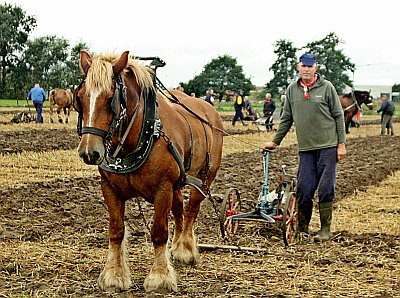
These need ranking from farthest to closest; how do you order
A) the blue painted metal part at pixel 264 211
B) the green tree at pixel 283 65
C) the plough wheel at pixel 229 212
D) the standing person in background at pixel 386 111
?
1. the green tree at pixel 283 65
2. the standing person in background at pixel 386 111
3. the blue painted metal part at pixel 264 211
4. the plough wheel at pixel 229 212

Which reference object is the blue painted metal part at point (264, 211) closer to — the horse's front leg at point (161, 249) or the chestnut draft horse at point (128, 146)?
the chestnut draft horse at point (128, 146)

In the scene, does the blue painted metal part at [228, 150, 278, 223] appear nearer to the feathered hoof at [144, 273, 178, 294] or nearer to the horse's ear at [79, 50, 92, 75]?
the feathered hoof at [144, 273, 178, 294]

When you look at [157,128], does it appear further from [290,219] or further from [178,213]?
[290,219]

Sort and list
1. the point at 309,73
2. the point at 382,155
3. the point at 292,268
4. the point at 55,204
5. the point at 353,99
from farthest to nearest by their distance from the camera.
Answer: the point at 353,99 → the point at 382,155 → the point at 55,204 → the point at 309,73 → the point at 292,268

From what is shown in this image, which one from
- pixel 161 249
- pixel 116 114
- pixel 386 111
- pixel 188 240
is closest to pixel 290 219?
pixel 188 240

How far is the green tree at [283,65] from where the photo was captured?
6725cm

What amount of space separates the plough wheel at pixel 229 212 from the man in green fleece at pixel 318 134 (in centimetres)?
78

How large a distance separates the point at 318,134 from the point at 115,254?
2945 millimetres

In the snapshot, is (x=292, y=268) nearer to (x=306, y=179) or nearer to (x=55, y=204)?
(x=306, y=179)

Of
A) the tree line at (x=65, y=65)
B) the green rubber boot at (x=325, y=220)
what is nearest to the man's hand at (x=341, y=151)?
the green rubber boot at (x=325, y=220)

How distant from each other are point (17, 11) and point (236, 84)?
24.8 meters

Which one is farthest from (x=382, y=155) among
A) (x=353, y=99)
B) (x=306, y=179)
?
(x=306, y=179)

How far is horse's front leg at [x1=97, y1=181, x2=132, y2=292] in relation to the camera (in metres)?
5.15

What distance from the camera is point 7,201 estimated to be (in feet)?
29.5
